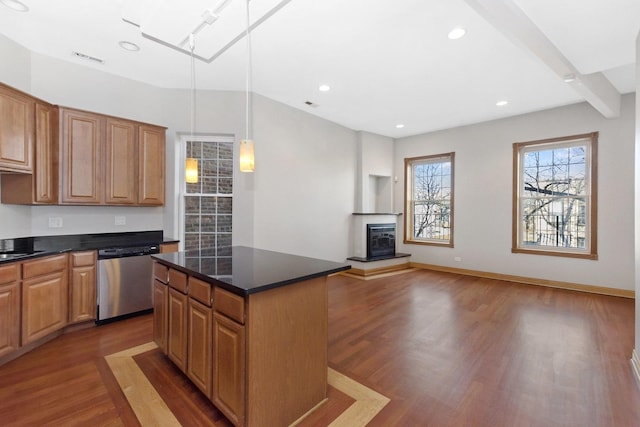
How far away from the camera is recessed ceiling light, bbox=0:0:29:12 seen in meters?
2.45

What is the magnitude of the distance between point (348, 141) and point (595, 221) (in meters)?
4.35

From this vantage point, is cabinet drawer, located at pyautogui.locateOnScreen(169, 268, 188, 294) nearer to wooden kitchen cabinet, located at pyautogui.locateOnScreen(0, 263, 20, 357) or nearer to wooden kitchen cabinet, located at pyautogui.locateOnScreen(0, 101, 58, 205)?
wooden kitchen cabinet, located at pyautogui.locateOnScreen(0, 263, 20, 357)

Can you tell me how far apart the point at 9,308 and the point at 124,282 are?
1001 mm

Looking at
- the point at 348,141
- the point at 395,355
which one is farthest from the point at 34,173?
the point at 348,141

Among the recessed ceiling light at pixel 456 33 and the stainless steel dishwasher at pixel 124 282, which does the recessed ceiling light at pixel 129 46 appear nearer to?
the stainless steel dishwasher at pixel 124 282

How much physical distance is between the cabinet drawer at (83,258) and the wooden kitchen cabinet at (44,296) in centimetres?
8

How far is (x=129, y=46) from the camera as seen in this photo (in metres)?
3.12

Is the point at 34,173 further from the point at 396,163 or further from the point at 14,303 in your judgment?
the point at 396,163

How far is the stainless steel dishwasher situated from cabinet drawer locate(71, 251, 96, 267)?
0.20 feet

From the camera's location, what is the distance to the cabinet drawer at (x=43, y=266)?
2539mm

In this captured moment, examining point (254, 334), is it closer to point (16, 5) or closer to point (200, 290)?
point (200, 290)

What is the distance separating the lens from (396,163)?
22.5 ft

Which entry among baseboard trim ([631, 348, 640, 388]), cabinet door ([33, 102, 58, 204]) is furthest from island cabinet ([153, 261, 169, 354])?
baseboard trim ([631, 348, 640, 388])

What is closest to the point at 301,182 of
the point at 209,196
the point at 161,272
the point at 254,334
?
the point at 209,196
